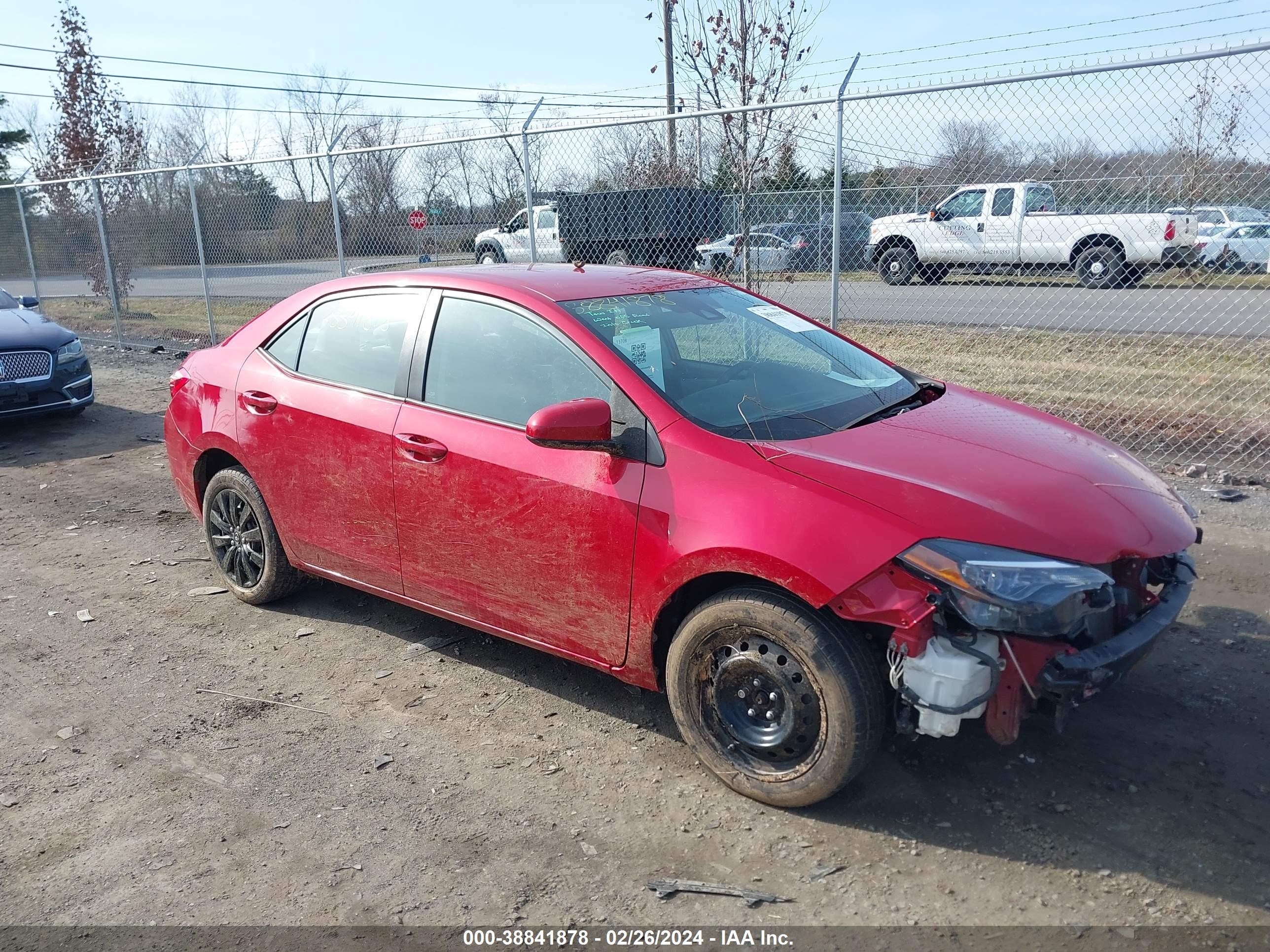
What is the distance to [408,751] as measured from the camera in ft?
11.8

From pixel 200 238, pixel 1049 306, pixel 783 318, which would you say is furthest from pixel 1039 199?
pixel 200 238

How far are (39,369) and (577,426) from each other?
7826mm

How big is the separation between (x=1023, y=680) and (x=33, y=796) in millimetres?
3325

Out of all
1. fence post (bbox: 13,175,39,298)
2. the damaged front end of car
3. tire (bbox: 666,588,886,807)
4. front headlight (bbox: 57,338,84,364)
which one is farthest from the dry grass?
fence post (bbox: 13,175,39,298)

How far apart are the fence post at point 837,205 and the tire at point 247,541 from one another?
420 centimetres

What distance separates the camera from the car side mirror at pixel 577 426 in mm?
3248

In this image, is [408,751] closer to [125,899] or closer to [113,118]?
[125,899]

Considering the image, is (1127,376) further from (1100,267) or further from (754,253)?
(754,253)

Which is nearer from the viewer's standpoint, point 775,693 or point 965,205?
point 775,693

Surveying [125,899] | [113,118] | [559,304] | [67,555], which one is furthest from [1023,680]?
[113,118]

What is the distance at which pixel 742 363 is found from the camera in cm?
389

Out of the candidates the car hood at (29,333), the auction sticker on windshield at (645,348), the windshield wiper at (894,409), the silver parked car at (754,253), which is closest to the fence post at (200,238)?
the car hood at (29,333)

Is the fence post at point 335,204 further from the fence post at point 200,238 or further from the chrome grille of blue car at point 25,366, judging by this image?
the chrome grille of blue car at point 25,366

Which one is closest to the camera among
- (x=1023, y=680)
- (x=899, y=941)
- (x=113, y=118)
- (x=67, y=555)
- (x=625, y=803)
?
(x=899, y=941)
